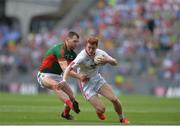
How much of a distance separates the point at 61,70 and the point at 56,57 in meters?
0.48

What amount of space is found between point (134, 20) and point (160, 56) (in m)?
4.47

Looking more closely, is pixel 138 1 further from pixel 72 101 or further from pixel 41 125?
pixel 41 125

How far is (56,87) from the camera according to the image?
21797 mm

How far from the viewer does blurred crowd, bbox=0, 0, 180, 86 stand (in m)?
39.6

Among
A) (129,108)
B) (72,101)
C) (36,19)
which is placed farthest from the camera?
(36,19)

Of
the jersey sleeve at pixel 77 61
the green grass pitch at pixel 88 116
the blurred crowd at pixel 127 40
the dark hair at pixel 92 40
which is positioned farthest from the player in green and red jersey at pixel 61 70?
the blurred crowd at pixel 127 40

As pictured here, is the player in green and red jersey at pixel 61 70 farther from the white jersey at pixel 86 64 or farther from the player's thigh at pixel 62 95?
the white jersey at pixel 86 64

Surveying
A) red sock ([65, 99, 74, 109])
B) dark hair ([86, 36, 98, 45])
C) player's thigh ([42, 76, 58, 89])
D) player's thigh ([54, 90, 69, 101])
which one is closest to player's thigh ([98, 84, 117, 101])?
red sock ([65, 99, 74, 109])

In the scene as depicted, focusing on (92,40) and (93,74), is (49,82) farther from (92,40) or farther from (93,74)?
(92,40)

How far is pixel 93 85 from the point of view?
69.3 ft

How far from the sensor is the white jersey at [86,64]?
67.1 feet

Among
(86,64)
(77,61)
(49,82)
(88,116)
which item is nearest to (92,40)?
(77,61)

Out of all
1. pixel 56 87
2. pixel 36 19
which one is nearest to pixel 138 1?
pixel 36 19

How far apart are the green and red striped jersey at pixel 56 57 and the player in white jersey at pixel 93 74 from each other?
0.86 m
